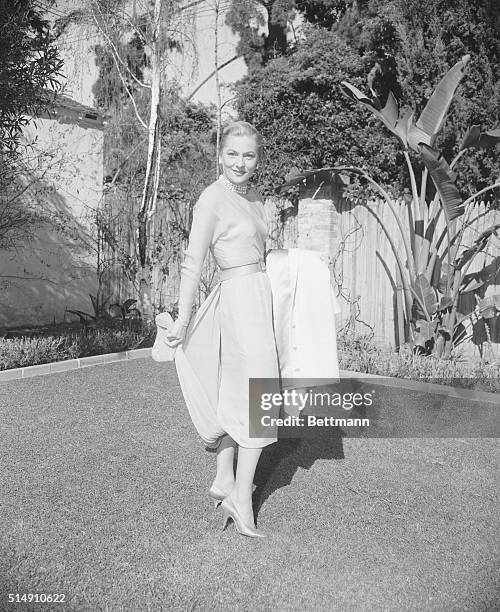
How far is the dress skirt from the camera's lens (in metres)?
3.19

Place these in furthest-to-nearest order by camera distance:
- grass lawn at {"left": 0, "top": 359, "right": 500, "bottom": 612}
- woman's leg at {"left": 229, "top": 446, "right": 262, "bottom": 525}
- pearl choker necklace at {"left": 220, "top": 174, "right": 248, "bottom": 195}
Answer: pearl choker necklace at {"left": 220, "top": 174, "right": 248, "bottom": 195}
woman's leg at {"left": 229, "top": 446, "right": 262, "bottom": 525}
grass lawn at {"left": 0, "top": 359, "right": 500, "bottom": 612}

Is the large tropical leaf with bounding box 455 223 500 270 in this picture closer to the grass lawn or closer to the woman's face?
the grass lawn

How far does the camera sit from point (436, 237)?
8.11 m

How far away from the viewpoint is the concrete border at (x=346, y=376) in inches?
243

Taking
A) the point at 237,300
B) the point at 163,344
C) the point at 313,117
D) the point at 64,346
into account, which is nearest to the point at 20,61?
the point at 64,346

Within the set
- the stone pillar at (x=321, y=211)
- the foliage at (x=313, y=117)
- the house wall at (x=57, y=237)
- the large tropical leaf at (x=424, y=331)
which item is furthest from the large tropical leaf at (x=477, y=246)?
the house wall at (x=57, y=237)

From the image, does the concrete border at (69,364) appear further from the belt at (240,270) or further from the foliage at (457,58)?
the foliage at (457,58)

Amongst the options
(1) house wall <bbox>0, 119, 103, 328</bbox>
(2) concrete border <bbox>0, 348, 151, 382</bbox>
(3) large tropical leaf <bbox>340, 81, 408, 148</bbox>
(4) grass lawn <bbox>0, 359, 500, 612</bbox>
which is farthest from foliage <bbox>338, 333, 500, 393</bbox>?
(1) house wall <bbox>0, 119, 103, 328</bbox>

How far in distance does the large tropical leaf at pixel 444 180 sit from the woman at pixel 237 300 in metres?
3.83

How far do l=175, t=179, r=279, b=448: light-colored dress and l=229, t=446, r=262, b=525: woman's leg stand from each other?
6 cm

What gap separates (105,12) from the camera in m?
10.6

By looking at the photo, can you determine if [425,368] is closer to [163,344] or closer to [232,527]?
[232,527]

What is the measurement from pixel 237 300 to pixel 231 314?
8cm

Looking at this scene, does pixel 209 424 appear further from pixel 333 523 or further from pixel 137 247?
pixel 137 247
